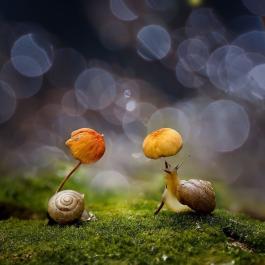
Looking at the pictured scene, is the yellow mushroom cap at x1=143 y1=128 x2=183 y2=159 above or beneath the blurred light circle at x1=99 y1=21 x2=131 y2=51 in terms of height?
beneath

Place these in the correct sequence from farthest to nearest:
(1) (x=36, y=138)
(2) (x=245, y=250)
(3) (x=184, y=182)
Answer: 1. (1) (x=36, y=138)
2. (3) (x=184, y=182)
3. (2) (x=245, y=250)

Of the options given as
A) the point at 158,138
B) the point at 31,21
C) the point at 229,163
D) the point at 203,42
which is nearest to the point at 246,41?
the point at 203,42

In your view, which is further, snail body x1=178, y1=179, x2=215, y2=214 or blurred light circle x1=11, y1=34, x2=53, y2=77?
blurred light circle x1=11, y1=34, x2=53, y2=77

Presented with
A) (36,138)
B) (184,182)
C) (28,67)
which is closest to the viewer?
(184,182)

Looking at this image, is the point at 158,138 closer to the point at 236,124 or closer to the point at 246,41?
the point at 236,124

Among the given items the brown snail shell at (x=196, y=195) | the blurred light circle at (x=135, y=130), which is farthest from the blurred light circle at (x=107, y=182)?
the blurred light circle at (x=135, y=130)

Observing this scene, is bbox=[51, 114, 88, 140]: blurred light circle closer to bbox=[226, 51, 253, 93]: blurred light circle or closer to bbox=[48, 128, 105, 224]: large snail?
bbox=[226, 51, 253, 93]: blurred light circle

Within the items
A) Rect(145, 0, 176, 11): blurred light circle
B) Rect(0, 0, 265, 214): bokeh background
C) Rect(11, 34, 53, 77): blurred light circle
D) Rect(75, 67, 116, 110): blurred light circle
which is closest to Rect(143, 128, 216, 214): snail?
Rect(0, 0, 265, 214): bokeh background
